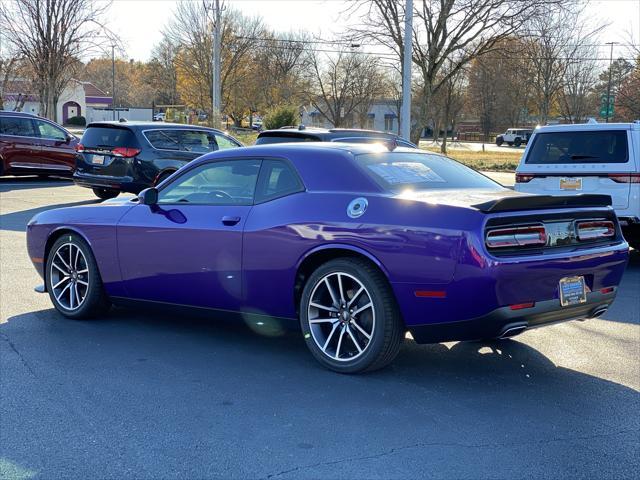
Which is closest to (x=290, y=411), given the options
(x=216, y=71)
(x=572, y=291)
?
(x=572, y=291)

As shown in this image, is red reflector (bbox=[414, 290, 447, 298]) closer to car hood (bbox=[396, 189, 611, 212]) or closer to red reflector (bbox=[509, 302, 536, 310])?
red reflector (bbox=[509, 302, 536, 310])

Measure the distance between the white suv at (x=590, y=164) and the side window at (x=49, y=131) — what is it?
13.4 meters

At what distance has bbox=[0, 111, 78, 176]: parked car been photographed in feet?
60.4

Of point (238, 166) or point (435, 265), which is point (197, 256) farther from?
point (435, 265)

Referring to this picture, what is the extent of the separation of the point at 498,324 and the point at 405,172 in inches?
56.2

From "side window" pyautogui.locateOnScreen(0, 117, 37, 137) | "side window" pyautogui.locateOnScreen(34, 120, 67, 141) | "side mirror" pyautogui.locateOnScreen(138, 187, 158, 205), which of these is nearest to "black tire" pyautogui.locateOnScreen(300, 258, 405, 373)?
"side mirror" pyautogui.locateOnScreen(138, 187, 158, 205)

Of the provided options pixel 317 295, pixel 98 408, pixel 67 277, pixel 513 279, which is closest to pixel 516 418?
pixel 513 279

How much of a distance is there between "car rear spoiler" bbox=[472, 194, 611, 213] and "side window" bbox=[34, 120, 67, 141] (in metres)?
16.7

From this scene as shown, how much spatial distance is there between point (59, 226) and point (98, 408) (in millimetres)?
2585

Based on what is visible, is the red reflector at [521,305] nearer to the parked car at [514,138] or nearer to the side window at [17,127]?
the side window at [17,127]

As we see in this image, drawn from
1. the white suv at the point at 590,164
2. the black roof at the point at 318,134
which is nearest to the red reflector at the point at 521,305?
the white suv at the point at 590,164

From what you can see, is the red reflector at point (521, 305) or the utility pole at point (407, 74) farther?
the utility pole at point (407, 74)

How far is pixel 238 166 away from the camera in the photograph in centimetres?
562

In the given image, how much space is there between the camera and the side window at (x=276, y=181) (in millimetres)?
5242
